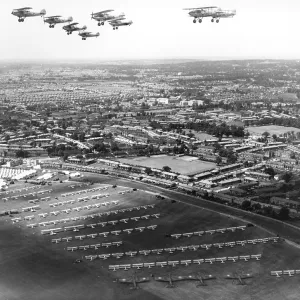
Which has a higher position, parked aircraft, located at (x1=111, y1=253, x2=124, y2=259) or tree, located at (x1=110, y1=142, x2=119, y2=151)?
tree, located at (x1=110, y1=142, x2=119, y2=151)

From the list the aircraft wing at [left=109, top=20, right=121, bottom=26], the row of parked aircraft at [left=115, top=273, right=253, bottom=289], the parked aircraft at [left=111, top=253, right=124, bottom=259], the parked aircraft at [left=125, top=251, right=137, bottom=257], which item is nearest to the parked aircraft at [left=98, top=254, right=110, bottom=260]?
the parked aircraft at [left=111, top=253, right=124, bottom=259]

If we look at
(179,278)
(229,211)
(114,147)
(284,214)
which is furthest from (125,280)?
(114,147)

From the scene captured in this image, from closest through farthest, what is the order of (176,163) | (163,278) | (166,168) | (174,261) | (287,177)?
(163,278) → (174,261) → (287,177) → (166,168) → (176,163)

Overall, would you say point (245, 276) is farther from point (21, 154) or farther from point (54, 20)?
→ point (21, 154)

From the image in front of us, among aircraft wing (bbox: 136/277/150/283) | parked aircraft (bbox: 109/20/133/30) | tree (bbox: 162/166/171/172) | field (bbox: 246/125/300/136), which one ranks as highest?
parked aircraft (bbox: 109/20/133/30)

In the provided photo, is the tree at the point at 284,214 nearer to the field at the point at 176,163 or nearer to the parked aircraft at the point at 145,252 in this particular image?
the parked aircraft at the point at 145,252

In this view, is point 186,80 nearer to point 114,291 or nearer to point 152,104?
point 152,104

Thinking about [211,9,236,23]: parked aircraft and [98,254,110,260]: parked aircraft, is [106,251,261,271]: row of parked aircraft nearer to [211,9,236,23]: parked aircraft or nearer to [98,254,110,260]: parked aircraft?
[98,254,110,260]: parked aircraft
